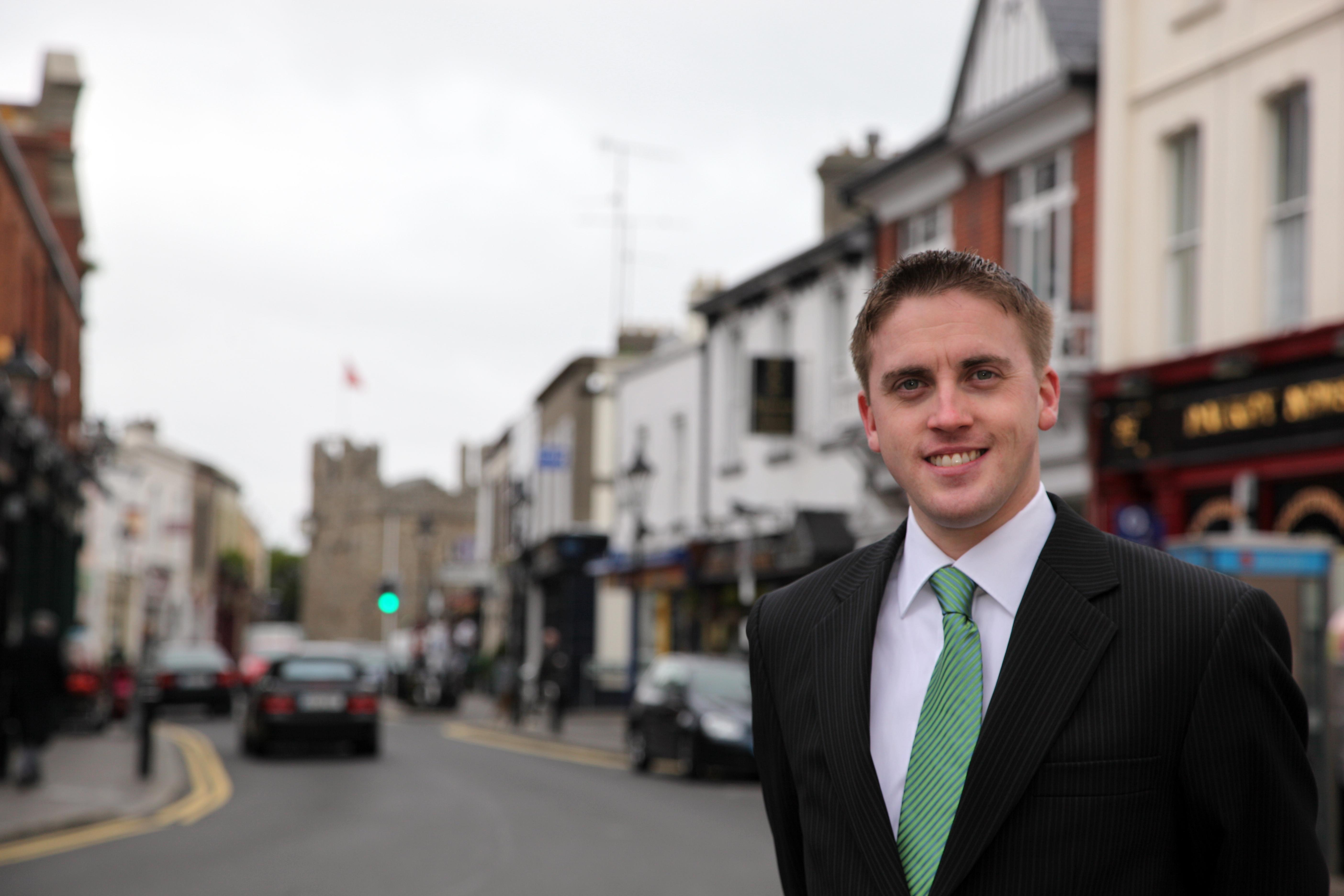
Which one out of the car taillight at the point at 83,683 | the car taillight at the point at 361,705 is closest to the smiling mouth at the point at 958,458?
the car taillight at the point at 361,705

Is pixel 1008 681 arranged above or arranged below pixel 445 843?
above

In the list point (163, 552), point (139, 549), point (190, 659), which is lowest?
point (190, 659)

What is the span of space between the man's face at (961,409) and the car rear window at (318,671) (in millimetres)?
21456

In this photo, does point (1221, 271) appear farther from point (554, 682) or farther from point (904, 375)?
point (554, 682)

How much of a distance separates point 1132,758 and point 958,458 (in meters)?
0.48

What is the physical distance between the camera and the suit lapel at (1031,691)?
213 centimetres

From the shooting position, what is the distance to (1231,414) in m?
16.9

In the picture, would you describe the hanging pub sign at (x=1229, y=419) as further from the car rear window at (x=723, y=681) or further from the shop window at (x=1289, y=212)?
the car rear window at (x=723, y=681)

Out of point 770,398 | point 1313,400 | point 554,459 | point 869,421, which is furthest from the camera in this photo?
point 554,459

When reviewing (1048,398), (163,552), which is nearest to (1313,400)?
(1048,398)

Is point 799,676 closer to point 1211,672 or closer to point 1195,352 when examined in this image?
point 1211,672

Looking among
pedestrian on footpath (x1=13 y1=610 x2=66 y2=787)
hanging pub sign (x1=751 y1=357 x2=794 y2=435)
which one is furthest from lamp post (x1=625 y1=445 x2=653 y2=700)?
pedestrian on footpath (x1=13 y1=610 x2=66 y2=787)

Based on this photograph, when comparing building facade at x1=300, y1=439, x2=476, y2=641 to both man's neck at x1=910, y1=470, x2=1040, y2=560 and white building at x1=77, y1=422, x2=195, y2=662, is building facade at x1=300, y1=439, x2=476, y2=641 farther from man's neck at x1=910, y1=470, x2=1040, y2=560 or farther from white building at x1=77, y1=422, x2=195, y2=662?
man's neck at x1=910, y1=470, x2=1040, y2=560

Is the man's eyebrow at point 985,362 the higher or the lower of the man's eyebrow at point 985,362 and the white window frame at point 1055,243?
the lower
